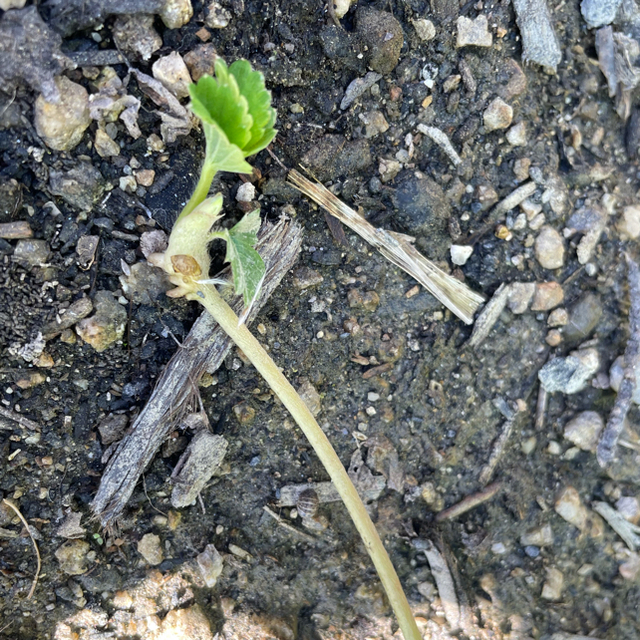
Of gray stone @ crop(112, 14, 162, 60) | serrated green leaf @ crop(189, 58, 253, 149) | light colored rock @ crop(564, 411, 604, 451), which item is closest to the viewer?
serrated green leaf @ crop(189, 58, 253, 149)

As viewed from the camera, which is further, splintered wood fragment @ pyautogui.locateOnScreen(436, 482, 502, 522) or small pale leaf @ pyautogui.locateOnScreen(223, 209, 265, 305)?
splintered wood fragment @ pyautogui.locateOnScreen(436, 482, 502, 522)

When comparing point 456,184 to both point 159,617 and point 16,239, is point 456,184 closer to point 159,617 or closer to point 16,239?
point 16,239

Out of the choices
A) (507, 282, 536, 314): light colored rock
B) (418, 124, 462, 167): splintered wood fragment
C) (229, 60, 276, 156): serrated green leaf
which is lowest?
(507, 282, 536, 314): light colored rock

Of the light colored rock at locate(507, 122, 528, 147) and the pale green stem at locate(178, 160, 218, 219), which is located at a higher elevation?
the pale green stem at locate(178, 160, 218, 219)

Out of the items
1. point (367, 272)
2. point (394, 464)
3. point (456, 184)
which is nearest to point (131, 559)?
point (394, 464)

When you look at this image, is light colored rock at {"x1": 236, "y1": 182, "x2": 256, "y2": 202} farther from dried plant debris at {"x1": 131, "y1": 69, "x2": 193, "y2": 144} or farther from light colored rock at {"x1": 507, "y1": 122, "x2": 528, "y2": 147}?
light colored rock at {"x1": 507, "y1": 122, "x2": 528, "y2": 147}

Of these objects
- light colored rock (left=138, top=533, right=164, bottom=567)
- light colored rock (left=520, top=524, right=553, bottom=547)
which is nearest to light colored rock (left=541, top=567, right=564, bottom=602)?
light colored rock (left=520, top=524, right=553, bottom=547)

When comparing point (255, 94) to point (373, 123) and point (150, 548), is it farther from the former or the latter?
point (150, 548)
